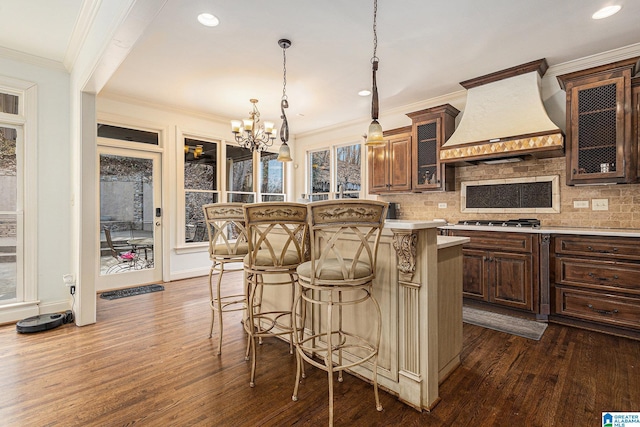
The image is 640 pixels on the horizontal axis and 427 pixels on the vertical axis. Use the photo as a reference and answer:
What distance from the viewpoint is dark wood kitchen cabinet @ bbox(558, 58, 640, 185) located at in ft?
9.70

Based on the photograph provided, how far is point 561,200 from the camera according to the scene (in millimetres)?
3561

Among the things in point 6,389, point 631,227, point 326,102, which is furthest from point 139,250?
point 631,227

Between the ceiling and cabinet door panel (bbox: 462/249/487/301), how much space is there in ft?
7.03

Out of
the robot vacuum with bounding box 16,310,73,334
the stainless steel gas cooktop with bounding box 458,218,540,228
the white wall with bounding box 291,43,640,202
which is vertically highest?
the white wall with bounding box 291,43,640,202

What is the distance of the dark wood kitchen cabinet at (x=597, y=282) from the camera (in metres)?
2.73

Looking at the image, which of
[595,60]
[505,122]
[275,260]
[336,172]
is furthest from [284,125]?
[595,60]

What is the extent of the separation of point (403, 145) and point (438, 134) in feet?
1.89

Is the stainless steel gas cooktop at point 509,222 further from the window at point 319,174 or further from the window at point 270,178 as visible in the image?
the window at point 270,178

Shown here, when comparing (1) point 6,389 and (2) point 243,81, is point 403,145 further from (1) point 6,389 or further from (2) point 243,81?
(1) point 6,389

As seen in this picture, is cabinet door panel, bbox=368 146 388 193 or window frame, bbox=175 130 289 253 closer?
cabinet door panel, bbox=368 146 388 193

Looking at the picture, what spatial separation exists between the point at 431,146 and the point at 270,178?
3.26m

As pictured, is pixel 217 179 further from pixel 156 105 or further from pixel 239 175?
pixel 156 105

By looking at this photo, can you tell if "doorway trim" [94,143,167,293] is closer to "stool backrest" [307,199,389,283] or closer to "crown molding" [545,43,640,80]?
"stool backrest" [307,199,389,283]

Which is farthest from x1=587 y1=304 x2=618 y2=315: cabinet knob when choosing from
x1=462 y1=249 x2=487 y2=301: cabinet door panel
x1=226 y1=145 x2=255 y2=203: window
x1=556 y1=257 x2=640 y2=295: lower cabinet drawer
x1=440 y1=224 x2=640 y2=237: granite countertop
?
x1=226 y1=145 x2=255 y2=203: window
